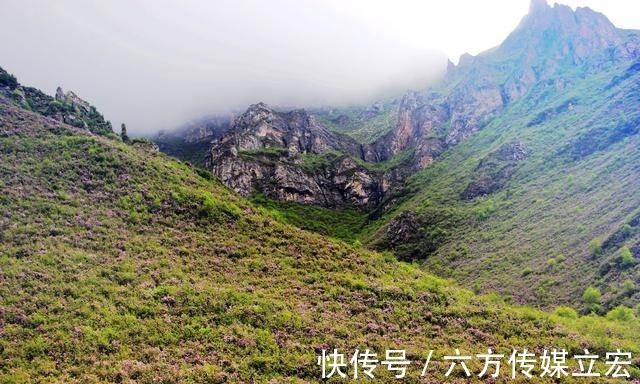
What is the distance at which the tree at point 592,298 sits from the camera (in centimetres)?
5528

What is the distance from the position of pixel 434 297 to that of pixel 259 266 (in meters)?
14.4

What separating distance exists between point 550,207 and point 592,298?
4445 centimetres

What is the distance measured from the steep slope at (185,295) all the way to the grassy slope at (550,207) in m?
21.2

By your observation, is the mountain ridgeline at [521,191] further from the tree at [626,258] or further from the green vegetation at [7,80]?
the green vegetation at [7,80]

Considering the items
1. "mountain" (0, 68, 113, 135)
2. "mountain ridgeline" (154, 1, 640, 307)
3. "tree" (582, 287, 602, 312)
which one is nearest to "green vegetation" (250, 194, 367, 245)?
"mountain ridgeline" (154, 1, 640, 307)

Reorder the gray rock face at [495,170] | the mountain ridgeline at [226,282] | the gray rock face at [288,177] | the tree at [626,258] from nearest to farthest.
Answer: the mountain ridgeline at [226,282] < the tree at [626,258] < the gray rock face at [495,170] < the gray rock face at [288,177]

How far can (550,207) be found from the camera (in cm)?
9756

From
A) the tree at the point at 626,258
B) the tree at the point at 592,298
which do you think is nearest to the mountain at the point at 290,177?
the tree at the point at 626,258

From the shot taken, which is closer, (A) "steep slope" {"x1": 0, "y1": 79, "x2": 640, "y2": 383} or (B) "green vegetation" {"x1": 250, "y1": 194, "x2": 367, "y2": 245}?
(A) "steep slope" {"x1": 0, "y1": 79, "x2": 640, "y2": 383}

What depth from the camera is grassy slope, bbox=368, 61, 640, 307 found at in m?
66.3

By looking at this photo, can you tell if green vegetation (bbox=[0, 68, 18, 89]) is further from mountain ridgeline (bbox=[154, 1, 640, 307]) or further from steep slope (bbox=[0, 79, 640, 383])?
mountain ridgeline (bbox=[154, 1, 640, 307])

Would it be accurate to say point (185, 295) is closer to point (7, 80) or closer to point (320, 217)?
point (7, 80)

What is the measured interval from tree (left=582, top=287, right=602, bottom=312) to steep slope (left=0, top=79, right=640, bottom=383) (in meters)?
8.45

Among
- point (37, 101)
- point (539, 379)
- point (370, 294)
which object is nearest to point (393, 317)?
point (370, 294)
